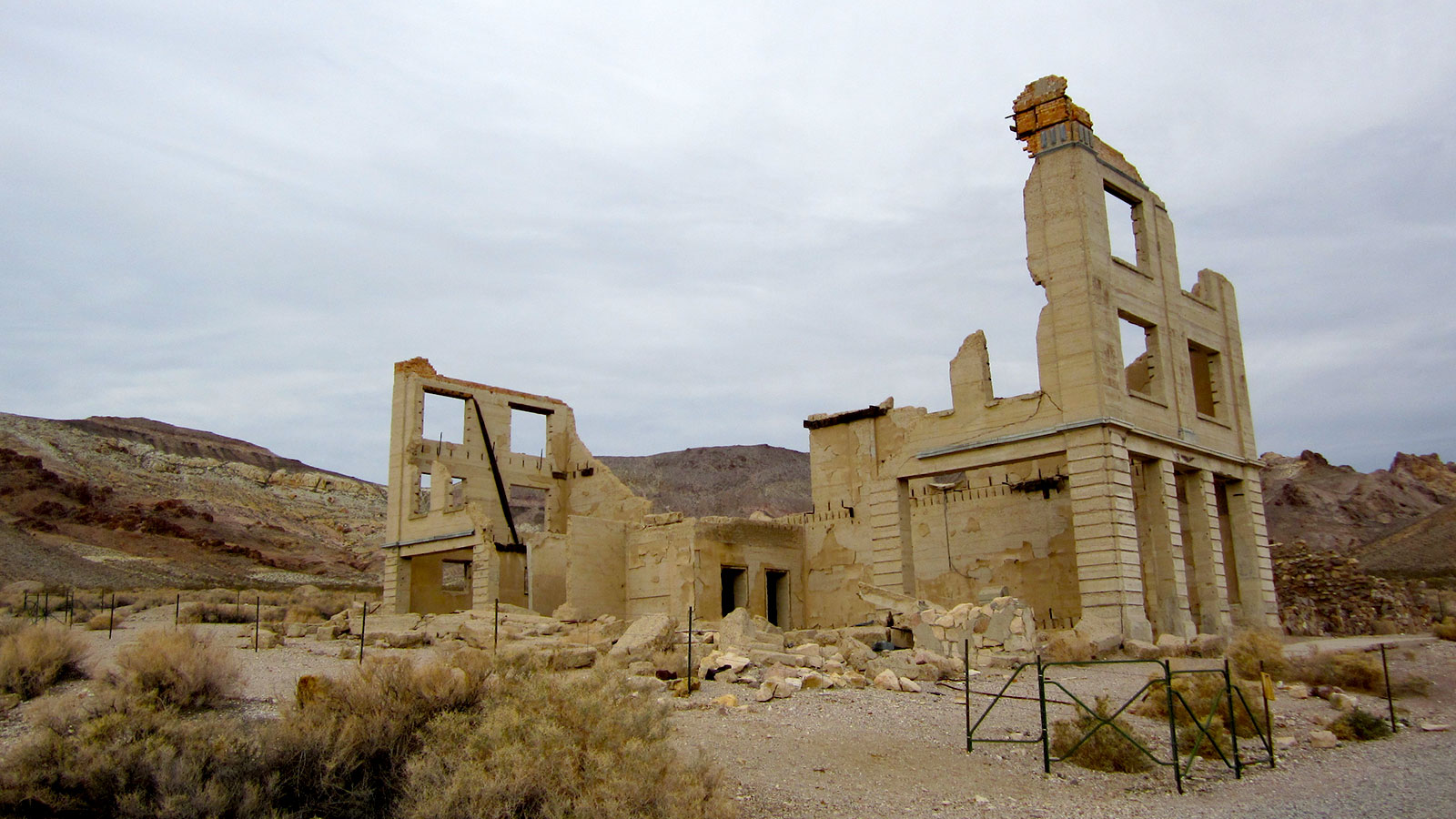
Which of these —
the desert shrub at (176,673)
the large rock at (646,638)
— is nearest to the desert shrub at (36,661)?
the desert shrub at (176,673)

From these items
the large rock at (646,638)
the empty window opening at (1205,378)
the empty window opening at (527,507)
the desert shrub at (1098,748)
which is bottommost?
the desert shrub at (1098,748)

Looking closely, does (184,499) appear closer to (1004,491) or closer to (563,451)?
(563,451)

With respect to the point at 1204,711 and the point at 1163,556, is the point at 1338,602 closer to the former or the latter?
the point at 1163,556

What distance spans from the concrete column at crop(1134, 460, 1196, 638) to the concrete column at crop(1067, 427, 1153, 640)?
1.07 metres

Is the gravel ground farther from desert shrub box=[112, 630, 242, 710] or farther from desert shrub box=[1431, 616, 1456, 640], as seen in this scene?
desert shrub box=[1431, 616, 1456, 640]

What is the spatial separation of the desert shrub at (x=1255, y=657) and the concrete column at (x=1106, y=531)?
6.59 ft

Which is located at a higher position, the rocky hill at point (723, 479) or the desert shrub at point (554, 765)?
the rocky hill at point (723, 479)

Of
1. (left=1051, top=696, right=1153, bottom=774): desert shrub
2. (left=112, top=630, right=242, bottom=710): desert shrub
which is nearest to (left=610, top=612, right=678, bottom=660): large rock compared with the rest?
(left=112, top=630, right=242, bottom=710): desert shrub

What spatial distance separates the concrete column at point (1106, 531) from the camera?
19.8 meters

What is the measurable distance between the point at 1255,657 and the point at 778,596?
12.4 metres

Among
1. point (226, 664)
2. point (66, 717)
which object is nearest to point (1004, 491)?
point (226, 664)

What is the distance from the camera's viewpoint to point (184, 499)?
6378 cm

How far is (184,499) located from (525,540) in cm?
4607

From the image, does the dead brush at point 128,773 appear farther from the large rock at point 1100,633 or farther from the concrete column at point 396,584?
the concrete column at point 396,584
